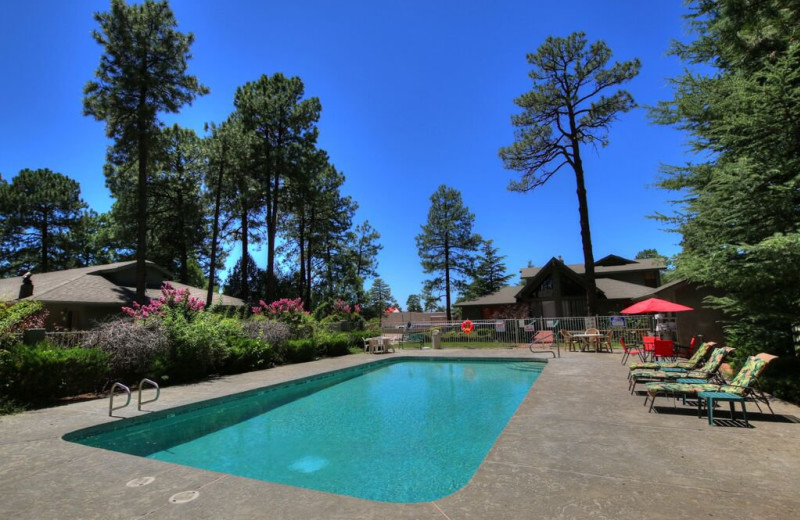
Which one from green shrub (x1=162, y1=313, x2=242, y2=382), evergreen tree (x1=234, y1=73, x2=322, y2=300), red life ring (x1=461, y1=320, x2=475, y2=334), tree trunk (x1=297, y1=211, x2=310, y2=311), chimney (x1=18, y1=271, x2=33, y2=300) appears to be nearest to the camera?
green shrub (x1=162, y1=313, x2=242, y2=382)

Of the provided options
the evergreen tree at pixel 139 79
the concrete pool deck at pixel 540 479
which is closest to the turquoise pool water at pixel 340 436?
the concrete pool deck at pixel 540 479

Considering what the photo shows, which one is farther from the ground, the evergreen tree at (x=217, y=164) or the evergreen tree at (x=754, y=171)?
the evergreen tree at (x=217, y=164)

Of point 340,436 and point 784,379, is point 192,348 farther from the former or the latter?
point 784,379

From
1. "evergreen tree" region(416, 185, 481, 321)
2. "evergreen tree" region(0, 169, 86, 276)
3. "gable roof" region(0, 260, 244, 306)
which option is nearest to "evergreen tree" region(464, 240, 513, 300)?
"evergreen tree" region(416, 185, 481, 321)

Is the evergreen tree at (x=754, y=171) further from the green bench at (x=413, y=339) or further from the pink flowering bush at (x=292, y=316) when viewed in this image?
the green bench at (x=413, y=339)

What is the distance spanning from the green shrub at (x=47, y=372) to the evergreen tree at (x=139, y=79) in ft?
34.7

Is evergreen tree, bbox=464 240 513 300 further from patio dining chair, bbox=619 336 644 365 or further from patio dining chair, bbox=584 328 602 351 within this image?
patio dining chair, bbox=619 336 644 365

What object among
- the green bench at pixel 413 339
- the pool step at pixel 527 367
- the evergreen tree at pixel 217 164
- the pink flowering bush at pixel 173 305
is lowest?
the pool step at pixel 527 367

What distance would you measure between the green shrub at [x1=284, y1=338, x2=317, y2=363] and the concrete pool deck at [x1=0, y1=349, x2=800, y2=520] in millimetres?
9159

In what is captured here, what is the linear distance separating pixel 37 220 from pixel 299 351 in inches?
1410

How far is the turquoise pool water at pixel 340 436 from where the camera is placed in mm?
5152

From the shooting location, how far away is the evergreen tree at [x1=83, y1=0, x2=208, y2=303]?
18609 mm

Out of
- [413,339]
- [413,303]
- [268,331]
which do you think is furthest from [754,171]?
[413,303]

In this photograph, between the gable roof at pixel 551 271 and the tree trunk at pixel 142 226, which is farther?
the gable roof at pixel 551 271
